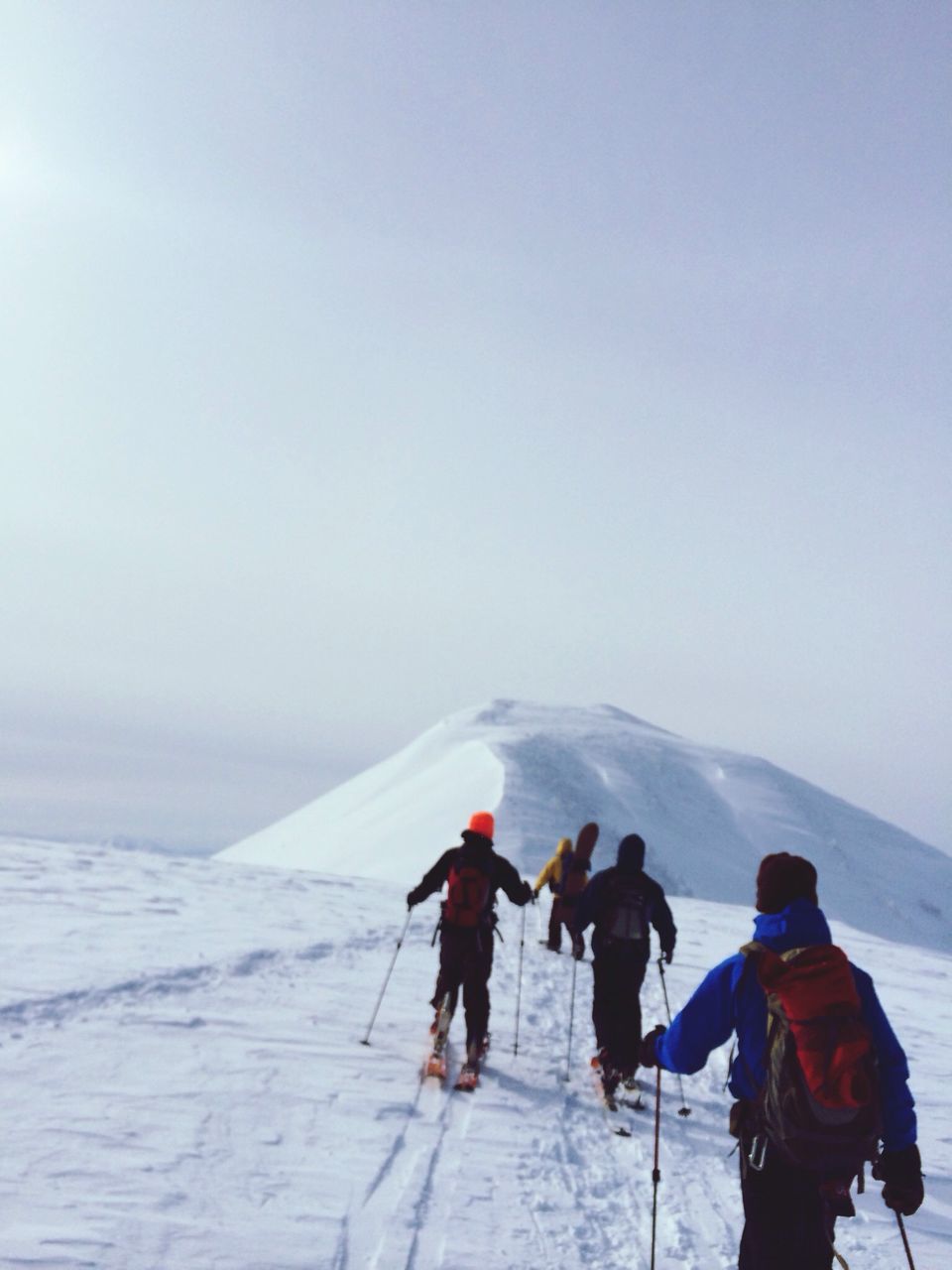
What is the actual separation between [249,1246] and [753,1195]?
2.56 m

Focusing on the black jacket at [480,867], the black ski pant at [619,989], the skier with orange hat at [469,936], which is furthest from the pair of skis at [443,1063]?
the black ski pant at [619,989]

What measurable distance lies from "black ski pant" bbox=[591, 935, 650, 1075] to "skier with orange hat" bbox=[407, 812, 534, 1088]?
979mm

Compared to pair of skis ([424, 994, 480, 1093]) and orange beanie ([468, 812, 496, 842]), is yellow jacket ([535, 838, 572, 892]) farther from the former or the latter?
pair of skis ([424, 994, 480, 1093])

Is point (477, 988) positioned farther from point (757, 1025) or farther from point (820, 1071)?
point (820, 1071)

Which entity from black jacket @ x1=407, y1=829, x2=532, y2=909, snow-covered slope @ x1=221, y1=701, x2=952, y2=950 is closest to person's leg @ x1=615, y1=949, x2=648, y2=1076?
black jacket @ x1=407, y1=829, x2=532, y2=909

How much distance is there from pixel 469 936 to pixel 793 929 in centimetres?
449

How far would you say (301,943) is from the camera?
1219cm

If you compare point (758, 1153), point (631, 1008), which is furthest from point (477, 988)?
point (758, 1153)

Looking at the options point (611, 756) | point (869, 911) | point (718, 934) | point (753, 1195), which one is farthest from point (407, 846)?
point (753, 1195)

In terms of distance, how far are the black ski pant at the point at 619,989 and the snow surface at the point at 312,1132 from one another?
518 millimetres

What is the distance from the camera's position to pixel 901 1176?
3.44m

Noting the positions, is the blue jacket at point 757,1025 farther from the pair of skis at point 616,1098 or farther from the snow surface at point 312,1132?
the pair of skis at point 616,1098

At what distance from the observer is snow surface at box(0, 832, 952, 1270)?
4520 millimetres

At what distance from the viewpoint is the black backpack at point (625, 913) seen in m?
7.64
